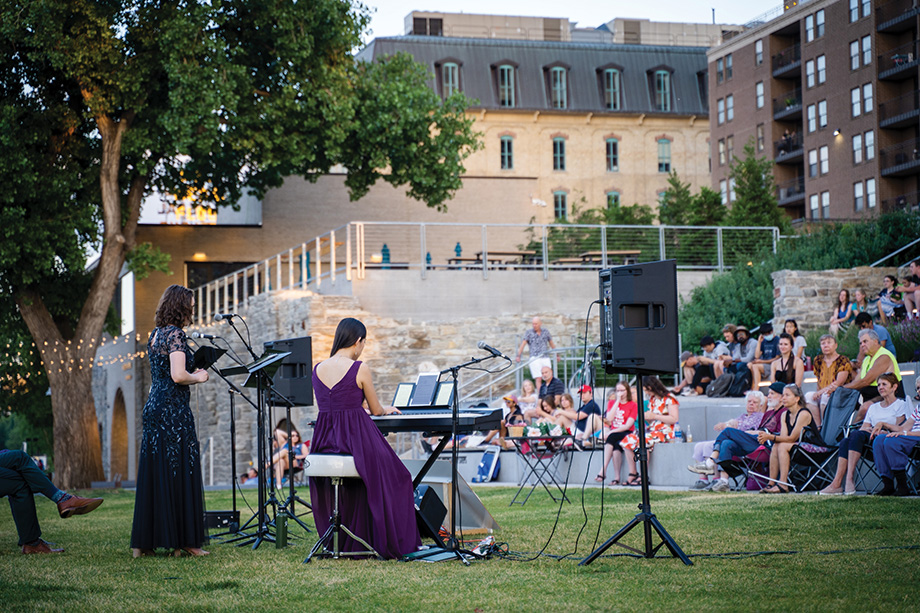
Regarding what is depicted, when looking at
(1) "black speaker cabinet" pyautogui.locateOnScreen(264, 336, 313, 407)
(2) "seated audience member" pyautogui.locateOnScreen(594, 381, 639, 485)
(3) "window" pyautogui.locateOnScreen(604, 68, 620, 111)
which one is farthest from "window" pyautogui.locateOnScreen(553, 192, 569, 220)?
(1) "black speaker cabinet" pyautogui.locateOnScreen(264, 336, 313, 407)

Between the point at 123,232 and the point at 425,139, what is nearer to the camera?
the point at 123,232

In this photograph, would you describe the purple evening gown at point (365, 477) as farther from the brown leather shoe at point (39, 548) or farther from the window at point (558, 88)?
the window at point (558, 88)

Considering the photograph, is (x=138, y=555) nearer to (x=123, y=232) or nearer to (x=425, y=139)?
(x=123, y=232)

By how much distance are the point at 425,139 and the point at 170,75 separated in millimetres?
5646

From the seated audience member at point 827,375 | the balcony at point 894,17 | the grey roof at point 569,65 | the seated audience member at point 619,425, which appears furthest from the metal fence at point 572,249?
the grey roof at point 569,65

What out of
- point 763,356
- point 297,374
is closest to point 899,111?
point 763,356

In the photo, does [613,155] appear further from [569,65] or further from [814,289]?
[814,289]

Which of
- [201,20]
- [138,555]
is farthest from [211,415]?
[138,555]

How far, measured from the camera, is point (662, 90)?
4997 centimetres

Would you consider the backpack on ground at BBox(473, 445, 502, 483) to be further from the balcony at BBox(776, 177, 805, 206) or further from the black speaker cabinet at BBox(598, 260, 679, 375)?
the balcony at BBox(776, 177, 805, 206)

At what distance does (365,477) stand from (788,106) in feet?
148

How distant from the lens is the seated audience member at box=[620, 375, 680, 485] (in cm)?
1305

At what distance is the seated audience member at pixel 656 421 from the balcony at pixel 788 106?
37694mm

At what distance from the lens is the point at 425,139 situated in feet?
73.3
